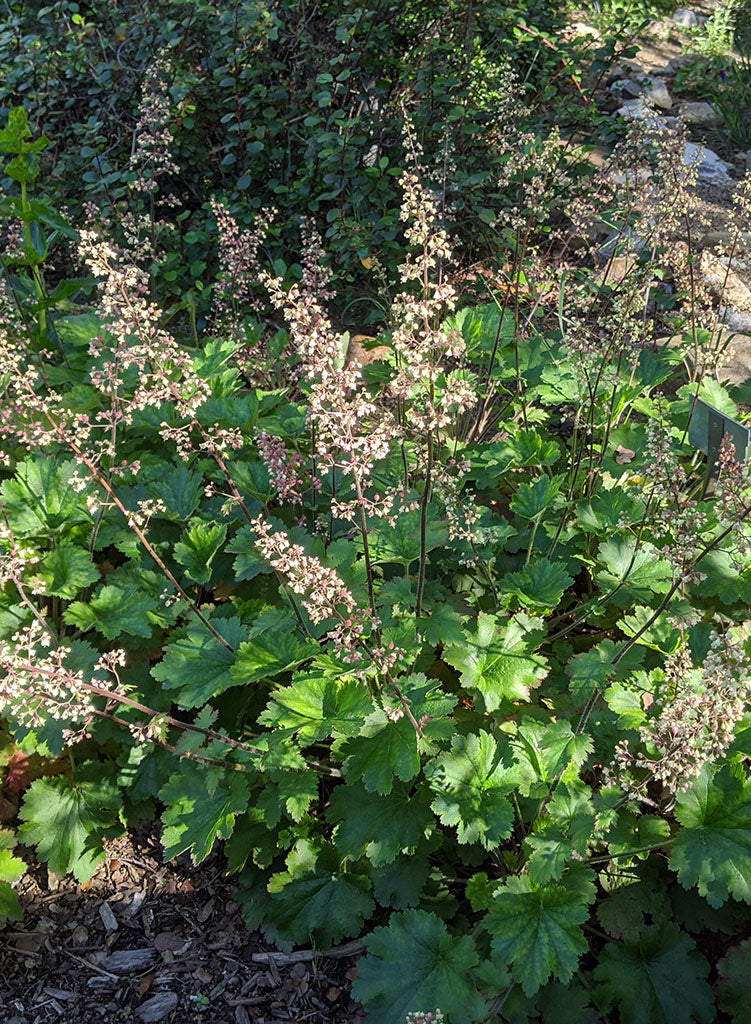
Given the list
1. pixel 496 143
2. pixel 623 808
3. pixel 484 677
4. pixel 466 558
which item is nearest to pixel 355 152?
pixel 496 143

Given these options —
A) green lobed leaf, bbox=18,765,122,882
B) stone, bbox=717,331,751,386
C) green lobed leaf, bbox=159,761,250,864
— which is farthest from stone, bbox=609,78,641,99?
green lobed leaf, bbox=18,765,122,882

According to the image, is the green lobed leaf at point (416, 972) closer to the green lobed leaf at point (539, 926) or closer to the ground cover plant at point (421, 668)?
the ground cover plant at point (421, 668)

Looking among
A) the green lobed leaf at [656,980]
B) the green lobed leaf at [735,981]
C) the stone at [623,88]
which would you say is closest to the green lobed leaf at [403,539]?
the green lobed leaf at [656,980]

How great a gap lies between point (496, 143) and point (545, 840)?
4.53m

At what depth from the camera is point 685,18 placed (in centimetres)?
870

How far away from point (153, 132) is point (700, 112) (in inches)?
191

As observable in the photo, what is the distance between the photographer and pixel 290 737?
2.56 m

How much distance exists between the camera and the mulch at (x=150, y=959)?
2.59 m

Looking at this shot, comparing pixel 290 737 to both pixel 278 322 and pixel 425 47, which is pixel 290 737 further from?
pixel 425 47

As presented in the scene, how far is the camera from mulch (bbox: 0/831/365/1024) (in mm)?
2594

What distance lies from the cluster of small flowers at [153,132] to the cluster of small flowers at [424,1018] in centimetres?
387

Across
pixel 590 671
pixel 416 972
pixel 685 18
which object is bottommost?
pixel 416 972

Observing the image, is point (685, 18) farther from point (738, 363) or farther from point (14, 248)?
point (14, 248)

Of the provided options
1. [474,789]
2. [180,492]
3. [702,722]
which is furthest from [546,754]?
[180,492]
